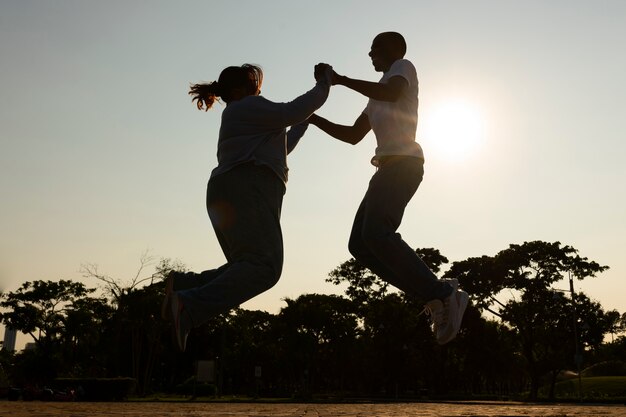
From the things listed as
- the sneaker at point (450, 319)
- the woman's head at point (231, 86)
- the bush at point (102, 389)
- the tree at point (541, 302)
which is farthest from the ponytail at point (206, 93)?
the tree at point (541, 302)

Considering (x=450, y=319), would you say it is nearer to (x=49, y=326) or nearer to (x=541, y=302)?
(x=541, y=302)

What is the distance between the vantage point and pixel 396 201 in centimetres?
405

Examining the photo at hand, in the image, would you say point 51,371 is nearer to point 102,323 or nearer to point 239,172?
point 102,323

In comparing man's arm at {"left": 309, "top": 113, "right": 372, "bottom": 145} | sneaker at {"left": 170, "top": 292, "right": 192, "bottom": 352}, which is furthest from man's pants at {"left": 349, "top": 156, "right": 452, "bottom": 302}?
sneaker at {"left": 170, "top": 292, "right": 192, "bottom": 352}

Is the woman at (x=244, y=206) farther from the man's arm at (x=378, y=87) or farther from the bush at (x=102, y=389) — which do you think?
the bush at (x=102, y=389)

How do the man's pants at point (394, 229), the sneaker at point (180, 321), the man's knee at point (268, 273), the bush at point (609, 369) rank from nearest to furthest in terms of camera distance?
1. the sneaker at point (180, 321)
2. the man's knee at point (268, 273)
3. the man's pants at point (394, 229)
4. the bush at point (609, 369)

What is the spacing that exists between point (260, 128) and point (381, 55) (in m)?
1.25

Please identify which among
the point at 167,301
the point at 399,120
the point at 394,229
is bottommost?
the point at 167,301

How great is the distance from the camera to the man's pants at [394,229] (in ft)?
13.2

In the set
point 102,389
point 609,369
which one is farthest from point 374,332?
point 609,369

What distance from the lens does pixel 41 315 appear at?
176ft

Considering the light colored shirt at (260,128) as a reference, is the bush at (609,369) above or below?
below

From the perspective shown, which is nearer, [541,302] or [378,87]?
[378,87]

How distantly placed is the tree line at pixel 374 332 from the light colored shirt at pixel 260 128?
31.0 metres
